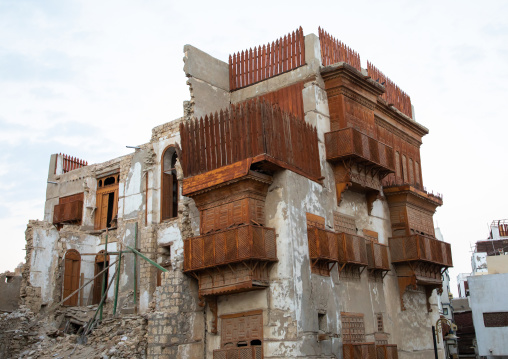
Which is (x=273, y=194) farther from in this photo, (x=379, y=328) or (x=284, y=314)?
(x=379, y=328)

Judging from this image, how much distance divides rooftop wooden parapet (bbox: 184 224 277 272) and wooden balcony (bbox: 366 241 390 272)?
15.9 feet

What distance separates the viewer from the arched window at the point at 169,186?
24.9 metres

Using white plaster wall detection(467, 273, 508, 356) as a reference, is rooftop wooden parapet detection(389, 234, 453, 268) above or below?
above

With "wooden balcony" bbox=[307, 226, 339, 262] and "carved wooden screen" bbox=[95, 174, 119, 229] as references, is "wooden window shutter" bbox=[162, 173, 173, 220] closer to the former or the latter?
"carved wooden screen" bbox=[95, 174, 119, 229]

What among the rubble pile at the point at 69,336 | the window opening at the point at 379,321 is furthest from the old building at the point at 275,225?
the rubble pile at the point at 69,336

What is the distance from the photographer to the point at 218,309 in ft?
56.8

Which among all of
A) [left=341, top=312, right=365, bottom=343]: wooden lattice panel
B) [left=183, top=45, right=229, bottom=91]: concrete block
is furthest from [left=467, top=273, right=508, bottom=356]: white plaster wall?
[left=183, top=45, right=229, bottom=91]: concrete block

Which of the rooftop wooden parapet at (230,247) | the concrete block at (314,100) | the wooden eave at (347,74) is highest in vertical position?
the wooden eave at (347,74)

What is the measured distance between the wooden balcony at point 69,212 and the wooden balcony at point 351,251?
1606 cm

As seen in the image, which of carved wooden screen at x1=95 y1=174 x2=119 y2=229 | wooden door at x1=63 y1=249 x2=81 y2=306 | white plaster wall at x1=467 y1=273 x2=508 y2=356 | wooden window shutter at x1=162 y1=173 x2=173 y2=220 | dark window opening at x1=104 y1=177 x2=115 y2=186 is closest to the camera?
wooden window shutter at x1=162 y1=173 x2=173 y2=220

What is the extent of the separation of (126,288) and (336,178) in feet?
35.5

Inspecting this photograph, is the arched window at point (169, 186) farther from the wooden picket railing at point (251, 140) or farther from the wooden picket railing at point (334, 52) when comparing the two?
the wooden picket railing at point (334, 52)

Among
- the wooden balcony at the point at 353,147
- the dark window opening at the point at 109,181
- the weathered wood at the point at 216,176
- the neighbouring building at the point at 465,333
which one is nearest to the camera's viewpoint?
the weathered wood at the point at 216,176

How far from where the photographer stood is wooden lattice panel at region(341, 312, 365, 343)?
689 inches
